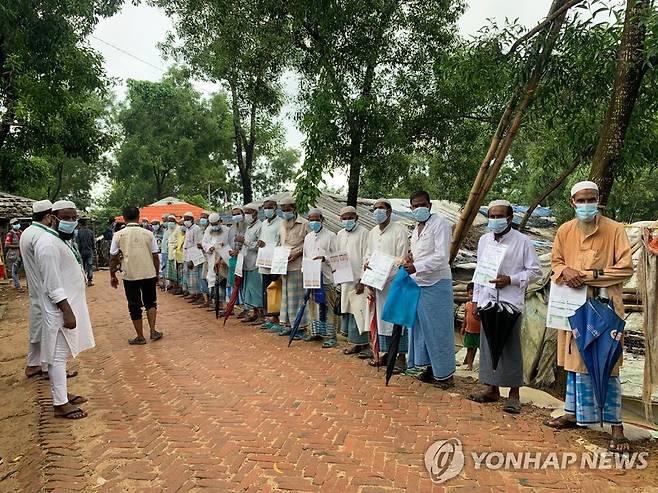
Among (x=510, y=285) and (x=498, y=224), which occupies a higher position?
(x=498, y=224)

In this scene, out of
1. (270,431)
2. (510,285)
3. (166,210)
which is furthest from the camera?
(166,210)

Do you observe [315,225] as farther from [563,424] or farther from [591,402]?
[591,402]

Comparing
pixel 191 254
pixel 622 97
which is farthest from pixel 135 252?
pixel 622 97

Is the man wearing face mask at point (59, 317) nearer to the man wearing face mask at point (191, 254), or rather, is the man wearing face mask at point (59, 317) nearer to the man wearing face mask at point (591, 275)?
the man wearing face mask at point (591, 275)

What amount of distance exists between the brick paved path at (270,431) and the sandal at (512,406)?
11cm

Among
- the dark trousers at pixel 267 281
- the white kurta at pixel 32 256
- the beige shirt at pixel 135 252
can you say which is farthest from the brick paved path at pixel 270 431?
the dark trousers at pixel 267 281

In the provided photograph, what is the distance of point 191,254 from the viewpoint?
10.9 m

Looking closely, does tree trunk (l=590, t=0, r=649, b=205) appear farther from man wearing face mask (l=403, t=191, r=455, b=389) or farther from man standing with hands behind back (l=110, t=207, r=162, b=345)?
man standing with hands behind back (l=110, t=207, r=162, b=345)

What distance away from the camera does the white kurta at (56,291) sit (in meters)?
4.40

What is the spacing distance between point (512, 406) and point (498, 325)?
0.73 m

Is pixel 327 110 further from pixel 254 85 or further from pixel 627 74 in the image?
pixel 627 74

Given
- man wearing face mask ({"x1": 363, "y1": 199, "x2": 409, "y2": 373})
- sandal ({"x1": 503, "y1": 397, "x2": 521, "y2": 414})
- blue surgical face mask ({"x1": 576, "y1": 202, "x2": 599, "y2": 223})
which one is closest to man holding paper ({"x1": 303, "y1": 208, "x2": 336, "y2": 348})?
man wearing face mask ({"x1": 363, "y1": 199, "x2": 409, "y2": 373})

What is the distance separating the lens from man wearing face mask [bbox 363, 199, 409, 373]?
5.83m

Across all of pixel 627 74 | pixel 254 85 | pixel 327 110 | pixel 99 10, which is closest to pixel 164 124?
pixel 99 10
